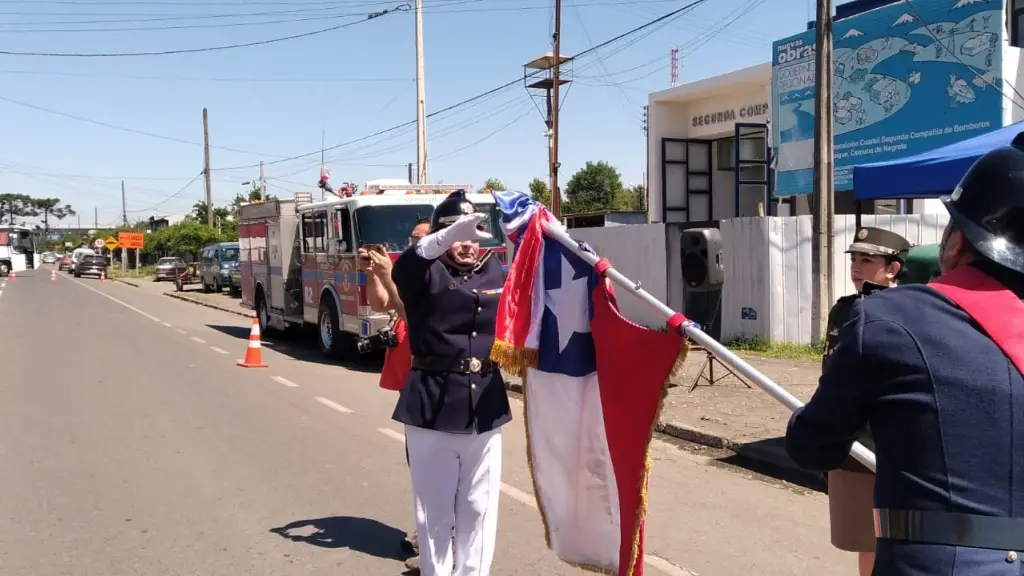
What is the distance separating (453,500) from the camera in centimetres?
388

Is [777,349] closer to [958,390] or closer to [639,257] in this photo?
[639,257]

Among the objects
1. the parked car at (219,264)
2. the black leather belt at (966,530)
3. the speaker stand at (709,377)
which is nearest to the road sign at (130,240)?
the parked car at (219,264)

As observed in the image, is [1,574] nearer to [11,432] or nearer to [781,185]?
[11,432]

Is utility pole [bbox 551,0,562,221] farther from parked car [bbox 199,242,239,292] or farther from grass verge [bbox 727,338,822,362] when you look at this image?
parked car [bbox 199,242,239,292]

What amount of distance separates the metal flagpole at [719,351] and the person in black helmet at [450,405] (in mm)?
706

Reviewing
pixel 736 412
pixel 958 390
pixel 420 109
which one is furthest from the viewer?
pixel 420 109

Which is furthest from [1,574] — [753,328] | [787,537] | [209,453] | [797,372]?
[753,328]

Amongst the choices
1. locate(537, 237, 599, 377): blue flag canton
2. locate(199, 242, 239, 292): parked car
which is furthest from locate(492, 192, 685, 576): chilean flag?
locate(199, 242, 239, 292): parked car

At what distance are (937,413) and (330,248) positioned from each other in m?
12.5

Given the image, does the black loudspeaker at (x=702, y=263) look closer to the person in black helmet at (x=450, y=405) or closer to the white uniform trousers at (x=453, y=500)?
the person in black helmet at (x=450, y=405)

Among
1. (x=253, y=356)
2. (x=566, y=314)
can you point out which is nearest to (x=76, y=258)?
(x=253, y=356)

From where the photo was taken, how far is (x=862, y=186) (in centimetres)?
724

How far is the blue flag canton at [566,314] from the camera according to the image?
3402mm

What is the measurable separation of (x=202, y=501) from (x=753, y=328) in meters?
9.46
